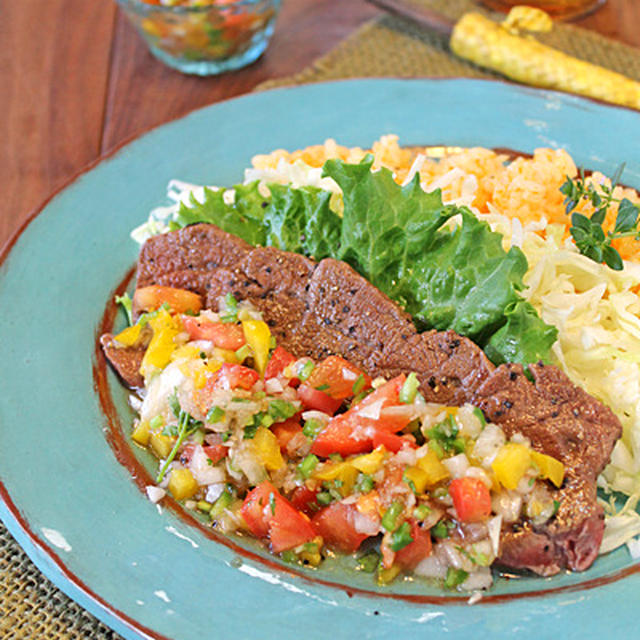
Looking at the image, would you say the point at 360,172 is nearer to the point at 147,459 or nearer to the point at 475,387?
the point at 475,387

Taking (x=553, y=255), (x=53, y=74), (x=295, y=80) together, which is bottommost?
(x=53, y=74)

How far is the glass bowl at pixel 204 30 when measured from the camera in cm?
568

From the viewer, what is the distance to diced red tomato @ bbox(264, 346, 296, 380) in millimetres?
3594

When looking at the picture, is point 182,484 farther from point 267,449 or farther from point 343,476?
point 343,476

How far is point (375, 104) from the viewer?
5.28 m

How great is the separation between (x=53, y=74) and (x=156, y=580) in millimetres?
4848

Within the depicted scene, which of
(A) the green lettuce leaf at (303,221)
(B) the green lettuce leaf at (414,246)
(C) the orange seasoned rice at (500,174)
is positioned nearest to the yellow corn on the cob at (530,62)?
(C) the orange seasoned rice at (500,174)

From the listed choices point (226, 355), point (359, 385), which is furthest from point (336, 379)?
point (226, 355)

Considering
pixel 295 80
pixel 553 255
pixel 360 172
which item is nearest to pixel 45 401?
pixel 360 172

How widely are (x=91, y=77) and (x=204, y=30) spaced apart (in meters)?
1.16

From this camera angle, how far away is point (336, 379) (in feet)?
11.5

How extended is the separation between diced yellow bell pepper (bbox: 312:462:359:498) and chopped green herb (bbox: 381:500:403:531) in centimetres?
21

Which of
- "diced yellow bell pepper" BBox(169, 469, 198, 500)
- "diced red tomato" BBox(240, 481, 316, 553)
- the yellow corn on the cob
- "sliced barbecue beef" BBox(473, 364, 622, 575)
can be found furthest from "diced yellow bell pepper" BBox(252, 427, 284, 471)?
the yellow corn on the cob

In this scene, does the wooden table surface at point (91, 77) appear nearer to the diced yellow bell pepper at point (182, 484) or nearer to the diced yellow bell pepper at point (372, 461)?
the diced yellow bell pepper at point (182, 484)
